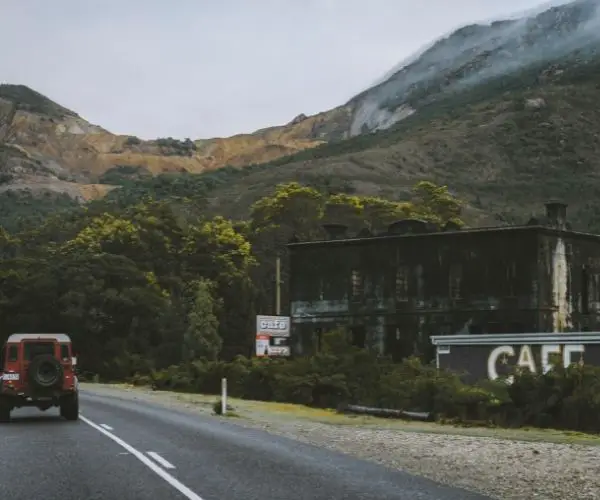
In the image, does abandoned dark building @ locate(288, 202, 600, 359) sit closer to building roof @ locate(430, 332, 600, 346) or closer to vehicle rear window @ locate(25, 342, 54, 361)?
building roof @ locate(430, 332, 600, 346)

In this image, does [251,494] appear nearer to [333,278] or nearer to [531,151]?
[333,278]

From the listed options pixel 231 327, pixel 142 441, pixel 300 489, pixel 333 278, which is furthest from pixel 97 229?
pixel 300 489

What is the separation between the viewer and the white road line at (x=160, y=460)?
562 inches

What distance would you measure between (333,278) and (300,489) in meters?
45.4

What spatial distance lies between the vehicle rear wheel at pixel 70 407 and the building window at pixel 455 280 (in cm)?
3150

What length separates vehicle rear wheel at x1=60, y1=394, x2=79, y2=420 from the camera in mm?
24562

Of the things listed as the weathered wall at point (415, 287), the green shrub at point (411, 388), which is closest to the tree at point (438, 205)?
the weathered wall at point (415, 287)

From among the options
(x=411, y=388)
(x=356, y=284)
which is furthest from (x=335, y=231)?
(x=411, y=388)

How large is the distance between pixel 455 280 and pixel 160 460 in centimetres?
3912

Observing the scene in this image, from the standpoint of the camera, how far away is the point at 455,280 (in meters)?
52.6

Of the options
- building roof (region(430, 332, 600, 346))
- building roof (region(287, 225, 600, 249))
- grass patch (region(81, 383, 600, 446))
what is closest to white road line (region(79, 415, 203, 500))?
grass patch (region(81, 383, 600, 446))

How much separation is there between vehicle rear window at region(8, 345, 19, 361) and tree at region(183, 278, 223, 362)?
36.9 meters

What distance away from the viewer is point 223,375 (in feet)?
144

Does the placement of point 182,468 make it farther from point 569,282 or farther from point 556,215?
point 556,215
